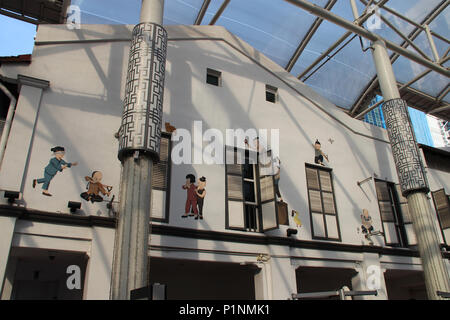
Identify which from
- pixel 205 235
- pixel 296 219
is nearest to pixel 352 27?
pixel 296 219

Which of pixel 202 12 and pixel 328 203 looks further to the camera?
pixel 202 12

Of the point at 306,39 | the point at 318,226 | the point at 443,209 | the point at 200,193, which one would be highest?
the point at 306,39

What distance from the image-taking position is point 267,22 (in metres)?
16.6

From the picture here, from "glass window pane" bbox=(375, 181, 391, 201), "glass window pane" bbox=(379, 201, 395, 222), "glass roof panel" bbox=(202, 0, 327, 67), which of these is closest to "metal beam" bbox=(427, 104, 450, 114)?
"glass roof panel" bbox=(202, 0, 327, 67)

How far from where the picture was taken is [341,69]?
64.5 ft

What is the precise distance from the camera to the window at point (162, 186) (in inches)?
352

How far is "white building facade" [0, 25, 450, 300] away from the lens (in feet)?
26.3

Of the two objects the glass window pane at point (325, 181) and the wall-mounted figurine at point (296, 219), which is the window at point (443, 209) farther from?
the wall-mounted figurine at point (296, 219)

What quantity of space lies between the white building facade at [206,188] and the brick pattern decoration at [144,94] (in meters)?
1.60

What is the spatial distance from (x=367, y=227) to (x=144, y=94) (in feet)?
26.4

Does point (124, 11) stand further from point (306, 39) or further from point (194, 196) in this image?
point (194, 196)

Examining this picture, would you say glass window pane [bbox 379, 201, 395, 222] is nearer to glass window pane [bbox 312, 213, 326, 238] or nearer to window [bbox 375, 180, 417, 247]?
window [bbox 375, 180, 417, 247]
